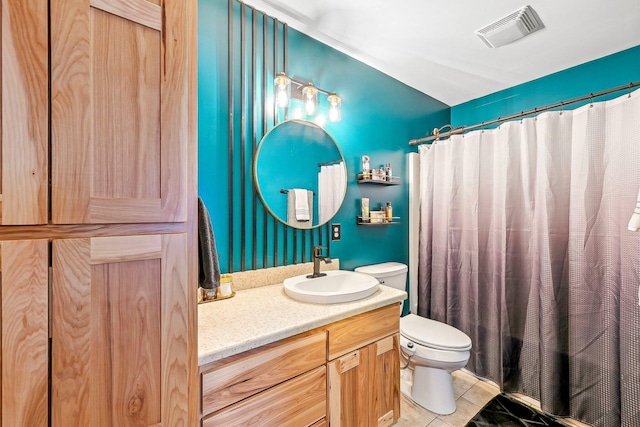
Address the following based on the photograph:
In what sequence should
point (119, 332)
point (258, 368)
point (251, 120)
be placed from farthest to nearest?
point (251, 120) → point (258, 368) → point (119, 332)

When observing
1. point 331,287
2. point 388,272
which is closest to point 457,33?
point 388,272

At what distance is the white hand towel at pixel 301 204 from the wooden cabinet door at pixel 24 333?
121cm

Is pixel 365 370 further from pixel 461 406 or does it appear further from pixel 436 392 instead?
pixel 461 406

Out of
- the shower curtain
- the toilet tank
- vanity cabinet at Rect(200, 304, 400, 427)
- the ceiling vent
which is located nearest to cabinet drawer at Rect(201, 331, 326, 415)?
vanity cabinet at Rect(200, 304, 400, 427)

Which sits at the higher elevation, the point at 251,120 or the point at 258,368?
the point at 251,120

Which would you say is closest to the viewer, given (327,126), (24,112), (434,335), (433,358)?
(24,112)

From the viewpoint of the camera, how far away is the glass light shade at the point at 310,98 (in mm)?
1614

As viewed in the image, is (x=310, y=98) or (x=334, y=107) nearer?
(x=310, y=98)

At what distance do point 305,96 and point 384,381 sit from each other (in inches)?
67.3

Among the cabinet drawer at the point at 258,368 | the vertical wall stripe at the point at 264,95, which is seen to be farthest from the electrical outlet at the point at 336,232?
the cabinet drawer at the point at 258,368

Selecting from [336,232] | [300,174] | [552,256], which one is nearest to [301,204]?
[300,174]

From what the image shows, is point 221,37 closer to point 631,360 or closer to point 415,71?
point 415,71

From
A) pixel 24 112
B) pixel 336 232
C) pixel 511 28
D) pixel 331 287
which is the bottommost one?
pixel 331 287

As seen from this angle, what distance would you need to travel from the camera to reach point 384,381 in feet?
4.55
